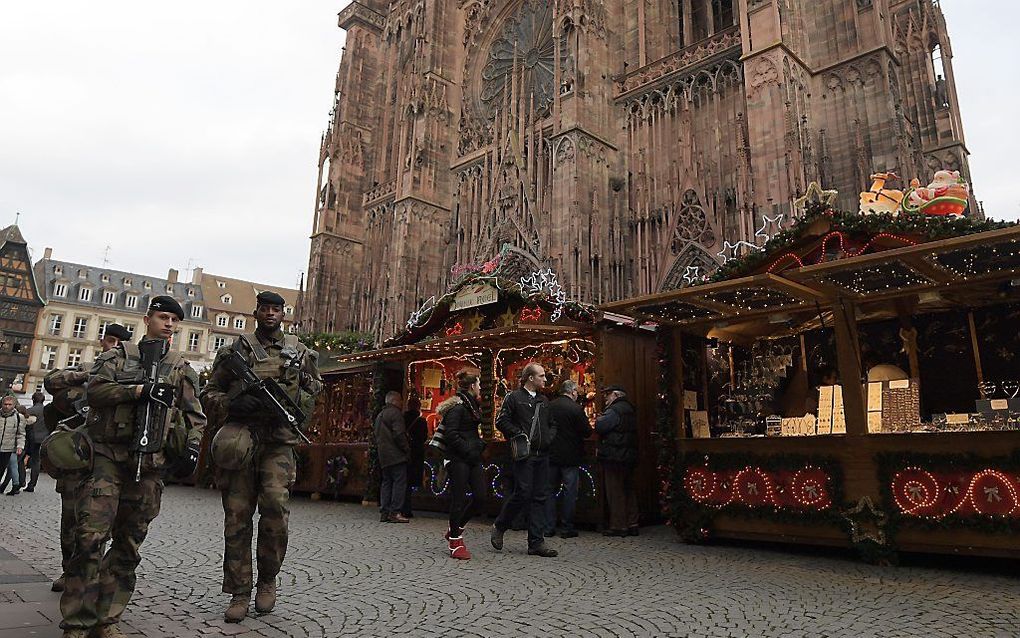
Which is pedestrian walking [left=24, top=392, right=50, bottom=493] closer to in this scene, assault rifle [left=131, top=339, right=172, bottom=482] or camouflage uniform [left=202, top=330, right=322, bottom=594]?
camouflage uniform [left=202, top=330, right=322, bottom=594]

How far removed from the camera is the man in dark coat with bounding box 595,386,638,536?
7445 mm

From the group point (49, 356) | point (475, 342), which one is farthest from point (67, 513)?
point (49, 356)

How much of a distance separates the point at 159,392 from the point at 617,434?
5.23 m

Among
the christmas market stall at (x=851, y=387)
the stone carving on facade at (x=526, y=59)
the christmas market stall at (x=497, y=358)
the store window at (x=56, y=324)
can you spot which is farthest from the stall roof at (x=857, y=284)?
the store window at (x=56, y=324)

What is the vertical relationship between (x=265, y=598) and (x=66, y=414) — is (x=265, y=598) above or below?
below

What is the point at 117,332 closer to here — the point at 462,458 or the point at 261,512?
the point at 261,512

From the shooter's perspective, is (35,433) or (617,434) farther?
(35,433)

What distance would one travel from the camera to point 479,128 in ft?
85.7

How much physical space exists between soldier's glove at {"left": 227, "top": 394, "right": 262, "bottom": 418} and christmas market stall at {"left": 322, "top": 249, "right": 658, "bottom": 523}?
5.05 m

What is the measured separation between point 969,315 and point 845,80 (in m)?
10.2

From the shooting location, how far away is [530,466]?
600cm

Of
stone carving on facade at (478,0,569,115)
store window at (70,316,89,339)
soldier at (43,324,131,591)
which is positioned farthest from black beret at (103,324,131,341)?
store window at (70,316,89,339)

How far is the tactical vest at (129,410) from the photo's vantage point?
3.36 meters

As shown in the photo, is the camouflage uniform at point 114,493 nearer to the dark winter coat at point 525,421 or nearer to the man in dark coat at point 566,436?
the dark winter coat at point 525,421
